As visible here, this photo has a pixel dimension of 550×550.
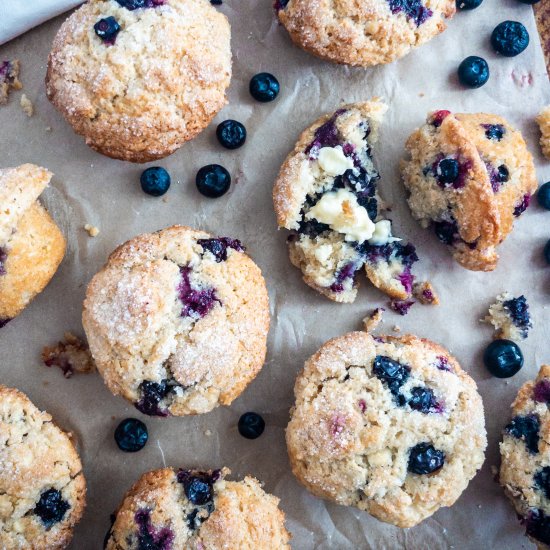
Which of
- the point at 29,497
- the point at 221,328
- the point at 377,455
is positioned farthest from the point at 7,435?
the point at 377,455

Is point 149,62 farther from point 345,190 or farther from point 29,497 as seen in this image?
point 29,497

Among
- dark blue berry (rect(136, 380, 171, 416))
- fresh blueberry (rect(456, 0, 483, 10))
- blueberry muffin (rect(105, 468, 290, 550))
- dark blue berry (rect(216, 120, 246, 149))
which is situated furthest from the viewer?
fresh blueberry (rect(456, 0, 483, 10))

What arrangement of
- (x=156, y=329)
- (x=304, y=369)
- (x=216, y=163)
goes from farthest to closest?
1. (x=216, y=163)
2. (x=304, y=369)
3. (x=156, y=329)

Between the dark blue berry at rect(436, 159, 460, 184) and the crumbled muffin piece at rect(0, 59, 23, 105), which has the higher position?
the crumbled muffin piece at rect(0, 59, 23, 105)

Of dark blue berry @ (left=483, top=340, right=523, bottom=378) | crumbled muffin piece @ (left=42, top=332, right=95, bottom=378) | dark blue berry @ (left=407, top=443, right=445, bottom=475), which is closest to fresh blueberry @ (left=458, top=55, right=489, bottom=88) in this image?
dark blue berry @ (left=483, top=340, right=523, bottom=378)

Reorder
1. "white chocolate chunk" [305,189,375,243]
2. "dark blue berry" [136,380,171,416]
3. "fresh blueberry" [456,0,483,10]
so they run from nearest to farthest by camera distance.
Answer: "dark blue berry" [136,380,171,416], "white chocolate chunk" [305,189,375,243], "fresh blueberry" [456,0,483,10]

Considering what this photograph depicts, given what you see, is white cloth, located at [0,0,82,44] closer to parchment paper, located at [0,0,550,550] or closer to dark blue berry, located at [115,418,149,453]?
parchment paper, located at [0,0,550,550]

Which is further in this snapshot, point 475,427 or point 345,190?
point 345,190
